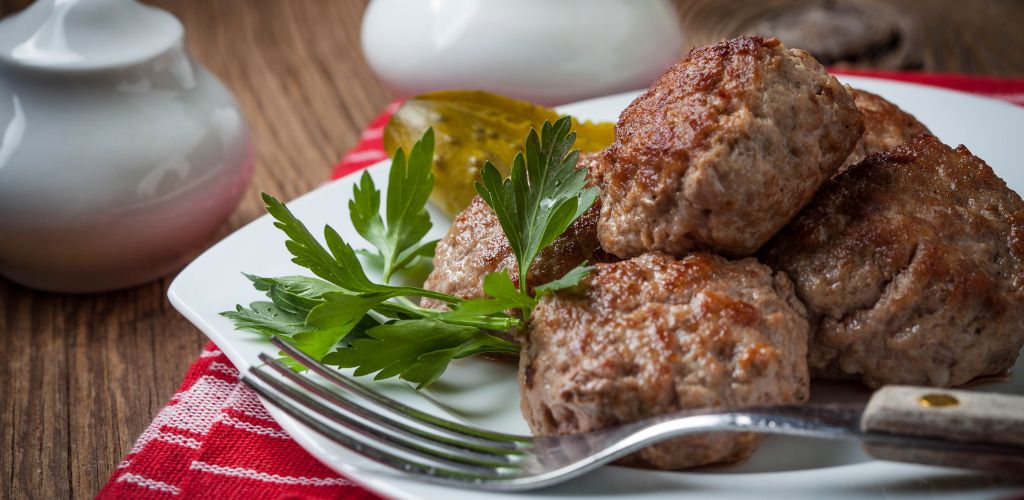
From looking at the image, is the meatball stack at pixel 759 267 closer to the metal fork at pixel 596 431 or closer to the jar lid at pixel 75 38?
the metal fork at pixel 596 431

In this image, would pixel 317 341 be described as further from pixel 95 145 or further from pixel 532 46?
pixel 532 46

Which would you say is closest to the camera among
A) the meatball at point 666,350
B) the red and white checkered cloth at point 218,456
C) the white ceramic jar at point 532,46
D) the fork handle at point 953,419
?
the fork handle at point 953,419

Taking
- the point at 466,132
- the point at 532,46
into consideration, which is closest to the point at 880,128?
the point at 466,132

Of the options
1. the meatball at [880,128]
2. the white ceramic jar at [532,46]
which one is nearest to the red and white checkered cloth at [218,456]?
the meatball at [880,128]

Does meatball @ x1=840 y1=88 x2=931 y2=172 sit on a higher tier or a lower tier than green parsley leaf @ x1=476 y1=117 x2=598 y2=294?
higher

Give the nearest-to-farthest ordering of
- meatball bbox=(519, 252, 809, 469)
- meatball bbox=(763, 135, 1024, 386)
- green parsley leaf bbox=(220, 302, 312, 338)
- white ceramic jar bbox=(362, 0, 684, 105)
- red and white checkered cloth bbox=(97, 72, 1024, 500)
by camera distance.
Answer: meatball bbox=(519, 252, 809, 469), meatball bbox=(763, 135, 1024, 386), red and white checkered cloth bbox=(97, 72, 1024, 500), green parsley leaf bbox=(220, 302, 312, 338), white ceramic jar bbox=(362, 0, 684, 105)

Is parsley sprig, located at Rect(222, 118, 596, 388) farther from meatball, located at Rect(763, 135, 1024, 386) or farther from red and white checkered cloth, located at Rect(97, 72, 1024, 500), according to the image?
meatball, located at Rect(763, 135, 1024, 386)

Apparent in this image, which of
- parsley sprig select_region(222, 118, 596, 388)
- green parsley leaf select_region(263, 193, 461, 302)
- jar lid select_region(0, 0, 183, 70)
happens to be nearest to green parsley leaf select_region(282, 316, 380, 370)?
parsley sprig select_region(222, 118, 596, 388)

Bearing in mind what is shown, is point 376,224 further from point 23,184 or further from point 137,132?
point 23,184
